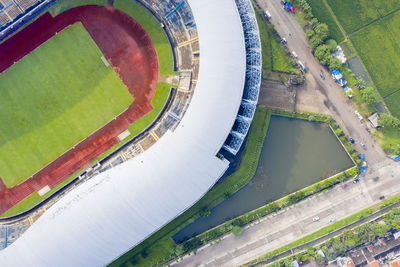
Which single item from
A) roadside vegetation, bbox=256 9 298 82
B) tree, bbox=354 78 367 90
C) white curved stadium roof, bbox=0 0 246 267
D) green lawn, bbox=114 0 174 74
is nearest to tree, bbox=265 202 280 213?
white curved stadium roof, bbox=0 0 246 267

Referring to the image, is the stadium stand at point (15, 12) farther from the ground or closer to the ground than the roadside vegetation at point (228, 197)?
farther from the ground

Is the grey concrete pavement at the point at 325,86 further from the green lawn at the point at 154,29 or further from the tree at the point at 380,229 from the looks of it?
the green lawn at the point at 154,29

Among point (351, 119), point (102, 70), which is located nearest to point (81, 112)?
point (102, 70)

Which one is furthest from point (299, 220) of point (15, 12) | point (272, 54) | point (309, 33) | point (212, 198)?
point (15, 12)

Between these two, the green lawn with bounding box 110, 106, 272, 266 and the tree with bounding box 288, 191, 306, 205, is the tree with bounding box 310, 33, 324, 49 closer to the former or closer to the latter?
the green lawn with bounding box 110, 106, 272, 266

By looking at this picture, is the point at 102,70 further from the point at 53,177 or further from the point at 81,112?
the point at 53,177

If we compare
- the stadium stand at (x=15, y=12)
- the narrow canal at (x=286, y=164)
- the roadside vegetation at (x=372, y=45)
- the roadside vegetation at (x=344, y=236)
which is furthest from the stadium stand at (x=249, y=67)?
the stadium stand at (x=15, y=12)
